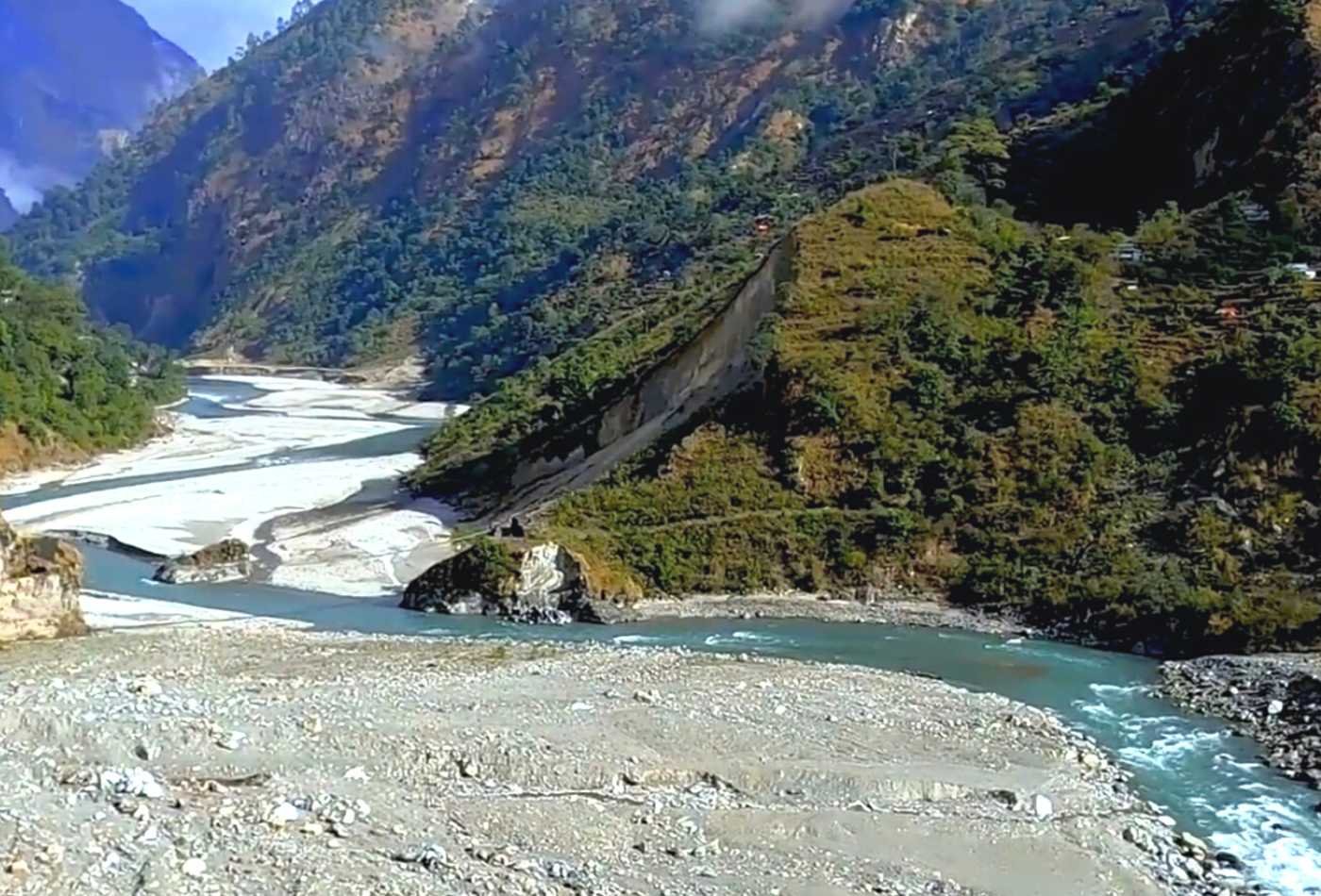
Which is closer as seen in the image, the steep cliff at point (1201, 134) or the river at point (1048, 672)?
the river at point (1048, 672)

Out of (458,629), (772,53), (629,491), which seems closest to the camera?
(458,629)

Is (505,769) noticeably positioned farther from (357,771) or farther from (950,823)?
(950,823)

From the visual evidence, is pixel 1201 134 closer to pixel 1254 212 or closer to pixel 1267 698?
pixel 1254 212

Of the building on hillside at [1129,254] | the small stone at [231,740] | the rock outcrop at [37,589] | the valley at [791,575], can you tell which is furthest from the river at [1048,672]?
the building on hillside at [1129,254]

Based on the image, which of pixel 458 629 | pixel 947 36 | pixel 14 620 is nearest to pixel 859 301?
pixel 458 629

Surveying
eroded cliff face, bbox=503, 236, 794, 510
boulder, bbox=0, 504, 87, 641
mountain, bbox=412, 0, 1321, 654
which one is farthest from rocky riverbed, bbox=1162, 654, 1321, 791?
boulder, bbox=0, 504, 87, 641

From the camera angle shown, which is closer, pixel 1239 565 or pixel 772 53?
pixel 1239 565

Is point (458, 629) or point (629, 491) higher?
point (629, 491)

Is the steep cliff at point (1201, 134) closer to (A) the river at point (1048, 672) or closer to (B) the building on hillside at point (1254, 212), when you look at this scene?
(B) the building on hillside at point (1254, 212)

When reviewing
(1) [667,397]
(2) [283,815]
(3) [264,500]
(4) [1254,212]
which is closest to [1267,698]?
(2) [283,815]

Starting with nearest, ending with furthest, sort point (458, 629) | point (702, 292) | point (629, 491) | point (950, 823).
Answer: point (950, 823)
point (458, 629)
point (629, 491)
point (702, 292)
